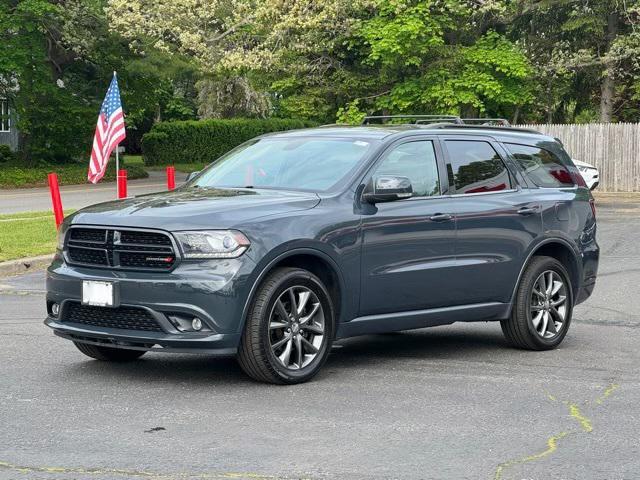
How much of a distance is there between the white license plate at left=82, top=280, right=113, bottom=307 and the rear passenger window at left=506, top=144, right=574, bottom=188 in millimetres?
3783

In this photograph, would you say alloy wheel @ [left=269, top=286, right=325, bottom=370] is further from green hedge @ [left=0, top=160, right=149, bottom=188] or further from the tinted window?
green hedge @ [left=0, top=160, right=149, bottom=188]

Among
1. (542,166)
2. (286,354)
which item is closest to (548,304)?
(542,166)

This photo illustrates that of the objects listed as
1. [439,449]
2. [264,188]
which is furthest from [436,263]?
[439,449]

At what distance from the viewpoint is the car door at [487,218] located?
919 centimetres

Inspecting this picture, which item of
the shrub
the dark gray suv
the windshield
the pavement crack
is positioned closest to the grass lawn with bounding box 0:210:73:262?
the windshield

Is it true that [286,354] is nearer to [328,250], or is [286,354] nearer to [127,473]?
[328,250]

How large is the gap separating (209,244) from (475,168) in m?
2.76

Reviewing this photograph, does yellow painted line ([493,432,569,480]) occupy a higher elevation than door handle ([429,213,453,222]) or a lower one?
lower

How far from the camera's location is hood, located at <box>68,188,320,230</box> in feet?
25.5

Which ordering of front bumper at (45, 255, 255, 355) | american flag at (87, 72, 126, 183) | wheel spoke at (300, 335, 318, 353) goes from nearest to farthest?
front bumper at (45, 255, 255, 355) < wheel spoke at (300, 335, 318, 353) < american flag at (87, 72, 126, 183)

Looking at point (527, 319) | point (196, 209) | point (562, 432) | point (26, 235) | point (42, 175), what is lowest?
point (42, 175)

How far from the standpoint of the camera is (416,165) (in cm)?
915

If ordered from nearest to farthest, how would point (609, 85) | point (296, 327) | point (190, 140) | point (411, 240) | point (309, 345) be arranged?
1. point (296, 327)
2. point (309, 345)
3. point (411, 240)
4. point (609, 85)
5. point (190, 140)

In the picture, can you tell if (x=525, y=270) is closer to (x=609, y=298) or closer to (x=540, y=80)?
(x=609, y=298)
